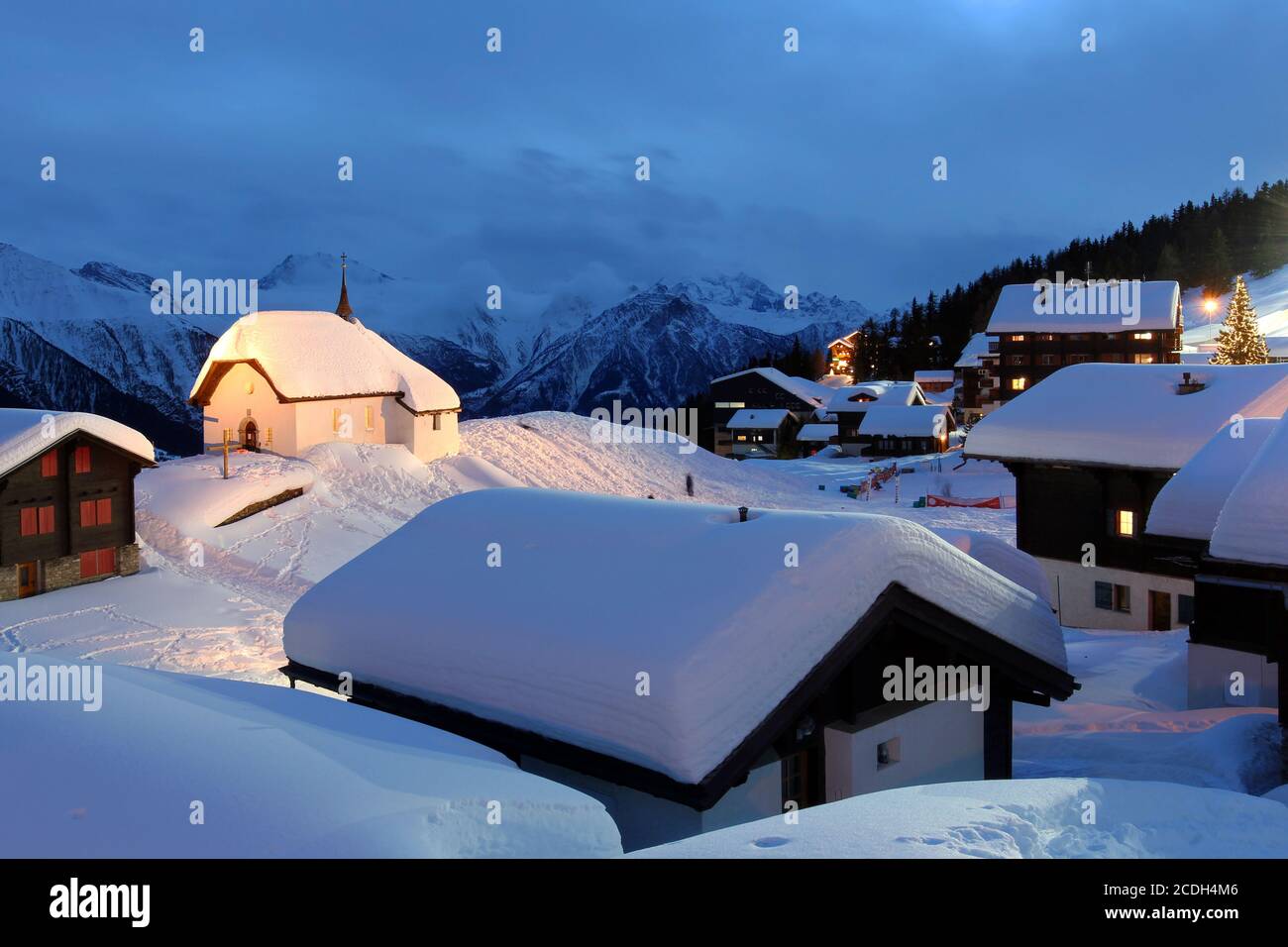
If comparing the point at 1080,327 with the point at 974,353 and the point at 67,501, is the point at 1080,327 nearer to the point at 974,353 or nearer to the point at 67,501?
the point at 974,353

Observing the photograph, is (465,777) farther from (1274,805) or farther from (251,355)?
(251,355)

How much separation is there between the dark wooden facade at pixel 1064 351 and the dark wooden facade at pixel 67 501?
61.6 m

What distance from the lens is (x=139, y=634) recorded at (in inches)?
855

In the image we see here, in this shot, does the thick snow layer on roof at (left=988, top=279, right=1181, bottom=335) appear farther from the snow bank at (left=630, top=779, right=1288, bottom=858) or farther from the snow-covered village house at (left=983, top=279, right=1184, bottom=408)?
the snow bank at (left=630, top=779, right=1288, bottom=858)

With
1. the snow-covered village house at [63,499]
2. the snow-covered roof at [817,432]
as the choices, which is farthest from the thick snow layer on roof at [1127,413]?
the snow-covered roof at [817,432]

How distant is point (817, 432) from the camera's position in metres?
83.6

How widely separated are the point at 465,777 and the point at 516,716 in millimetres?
2635

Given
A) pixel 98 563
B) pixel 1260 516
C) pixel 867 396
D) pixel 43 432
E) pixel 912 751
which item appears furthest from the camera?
pixel 867 396

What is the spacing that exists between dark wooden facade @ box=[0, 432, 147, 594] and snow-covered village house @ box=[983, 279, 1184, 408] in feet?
208

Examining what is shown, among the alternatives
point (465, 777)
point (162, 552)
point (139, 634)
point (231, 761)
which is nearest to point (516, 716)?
point (465, 777)

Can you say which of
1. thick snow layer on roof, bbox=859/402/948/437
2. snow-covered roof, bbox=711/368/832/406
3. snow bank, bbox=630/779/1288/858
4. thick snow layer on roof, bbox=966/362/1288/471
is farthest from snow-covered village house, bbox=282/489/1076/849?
snow-covered roof, bbox=711/368/832/406

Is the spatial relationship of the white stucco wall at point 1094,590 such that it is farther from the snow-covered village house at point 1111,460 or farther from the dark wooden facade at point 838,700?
the dark wooden facade at point 838,700

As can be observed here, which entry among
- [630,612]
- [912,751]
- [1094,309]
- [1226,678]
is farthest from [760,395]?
[630,612]

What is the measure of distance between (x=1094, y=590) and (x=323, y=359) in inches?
1191
